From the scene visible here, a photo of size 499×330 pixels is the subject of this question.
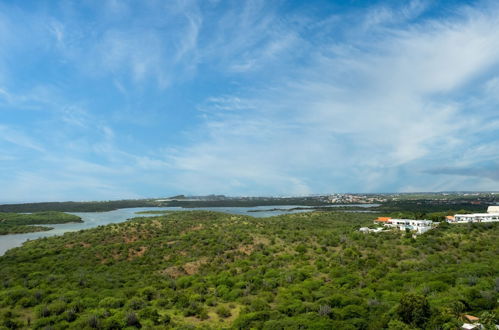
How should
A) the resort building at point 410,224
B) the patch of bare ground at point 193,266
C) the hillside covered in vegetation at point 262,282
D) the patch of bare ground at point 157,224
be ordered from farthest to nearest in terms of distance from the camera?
the patch of bare ground at point 157,224 < the resort building at point 410,224 < the patch of bare ground at point 193,266 < the hillside covered in vegetation at point 262,282

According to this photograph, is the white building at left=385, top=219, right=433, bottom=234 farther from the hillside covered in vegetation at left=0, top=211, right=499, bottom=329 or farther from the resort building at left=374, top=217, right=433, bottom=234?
the hillside covered in vegetation at left=0, top=211, right=499, bottom=329

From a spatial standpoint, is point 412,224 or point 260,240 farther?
point 412,224

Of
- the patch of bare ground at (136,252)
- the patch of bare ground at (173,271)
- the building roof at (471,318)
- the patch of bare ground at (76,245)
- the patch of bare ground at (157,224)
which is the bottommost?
the patch of bare ground at (173,271)

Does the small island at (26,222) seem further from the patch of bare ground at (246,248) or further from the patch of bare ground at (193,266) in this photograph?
the patch of bare ground at (246,248)

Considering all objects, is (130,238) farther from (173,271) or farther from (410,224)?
(410,224)

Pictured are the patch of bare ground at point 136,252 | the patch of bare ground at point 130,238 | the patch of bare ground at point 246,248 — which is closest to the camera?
the patch of bare ground at point 246,248

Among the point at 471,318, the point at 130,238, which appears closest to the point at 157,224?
the point at 130,238

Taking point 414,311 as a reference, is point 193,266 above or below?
below

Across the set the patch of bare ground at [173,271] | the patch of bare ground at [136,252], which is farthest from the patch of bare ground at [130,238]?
the patch of bare ground at [173,271]

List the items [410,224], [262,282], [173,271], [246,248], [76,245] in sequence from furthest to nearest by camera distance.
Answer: [410,224] < [76,245] < [246,248] < [173,271] < [262,282]
